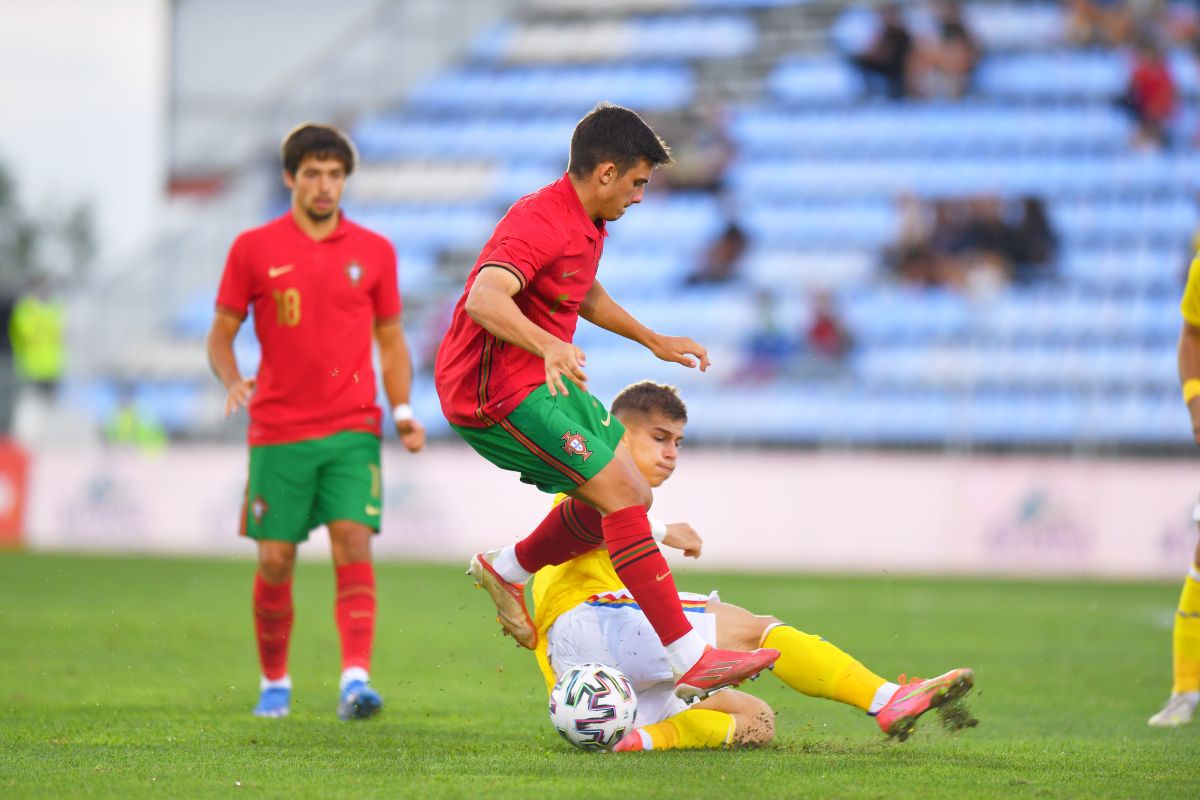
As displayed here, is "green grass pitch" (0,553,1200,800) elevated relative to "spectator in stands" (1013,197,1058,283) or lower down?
lower down

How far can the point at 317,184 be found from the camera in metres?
6.71

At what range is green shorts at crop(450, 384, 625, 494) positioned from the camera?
510cm

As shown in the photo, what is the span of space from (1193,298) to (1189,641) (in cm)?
140

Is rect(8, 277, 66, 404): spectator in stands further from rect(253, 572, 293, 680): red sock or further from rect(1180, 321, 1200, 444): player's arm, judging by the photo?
rect(1180, 321, 1200, 444): player's arm

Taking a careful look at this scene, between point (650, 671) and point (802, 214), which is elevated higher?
point (802, 214)

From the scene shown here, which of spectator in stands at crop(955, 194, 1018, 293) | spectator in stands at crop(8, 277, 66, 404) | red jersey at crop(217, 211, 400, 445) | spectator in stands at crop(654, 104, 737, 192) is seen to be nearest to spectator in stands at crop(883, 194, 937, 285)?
spectator in stands at crop(955, 194, 1018, 293)

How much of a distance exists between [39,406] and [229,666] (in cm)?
1089

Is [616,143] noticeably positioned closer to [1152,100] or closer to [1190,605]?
Answer: [1190,605]

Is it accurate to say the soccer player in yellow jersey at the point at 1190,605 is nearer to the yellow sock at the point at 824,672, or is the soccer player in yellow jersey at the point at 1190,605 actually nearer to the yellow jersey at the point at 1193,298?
the yellow jersey at the point at 1193,298

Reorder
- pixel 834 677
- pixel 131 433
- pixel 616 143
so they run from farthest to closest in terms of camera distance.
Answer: pixel 131 433
pixel 834 677
pixel 616 143

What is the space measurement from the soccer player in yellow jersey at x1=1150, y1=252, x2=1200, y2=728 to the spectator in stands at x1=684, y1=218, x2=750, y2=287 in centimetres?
1335

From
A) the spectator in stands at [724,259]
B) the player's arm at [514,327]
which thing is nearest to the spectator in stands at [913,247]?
the spectator in stands at [724,259]

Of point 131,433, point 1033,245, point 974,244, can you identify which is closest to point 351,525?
point 131,433

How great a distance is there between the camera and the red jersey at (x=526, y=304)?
5098 millimetres
